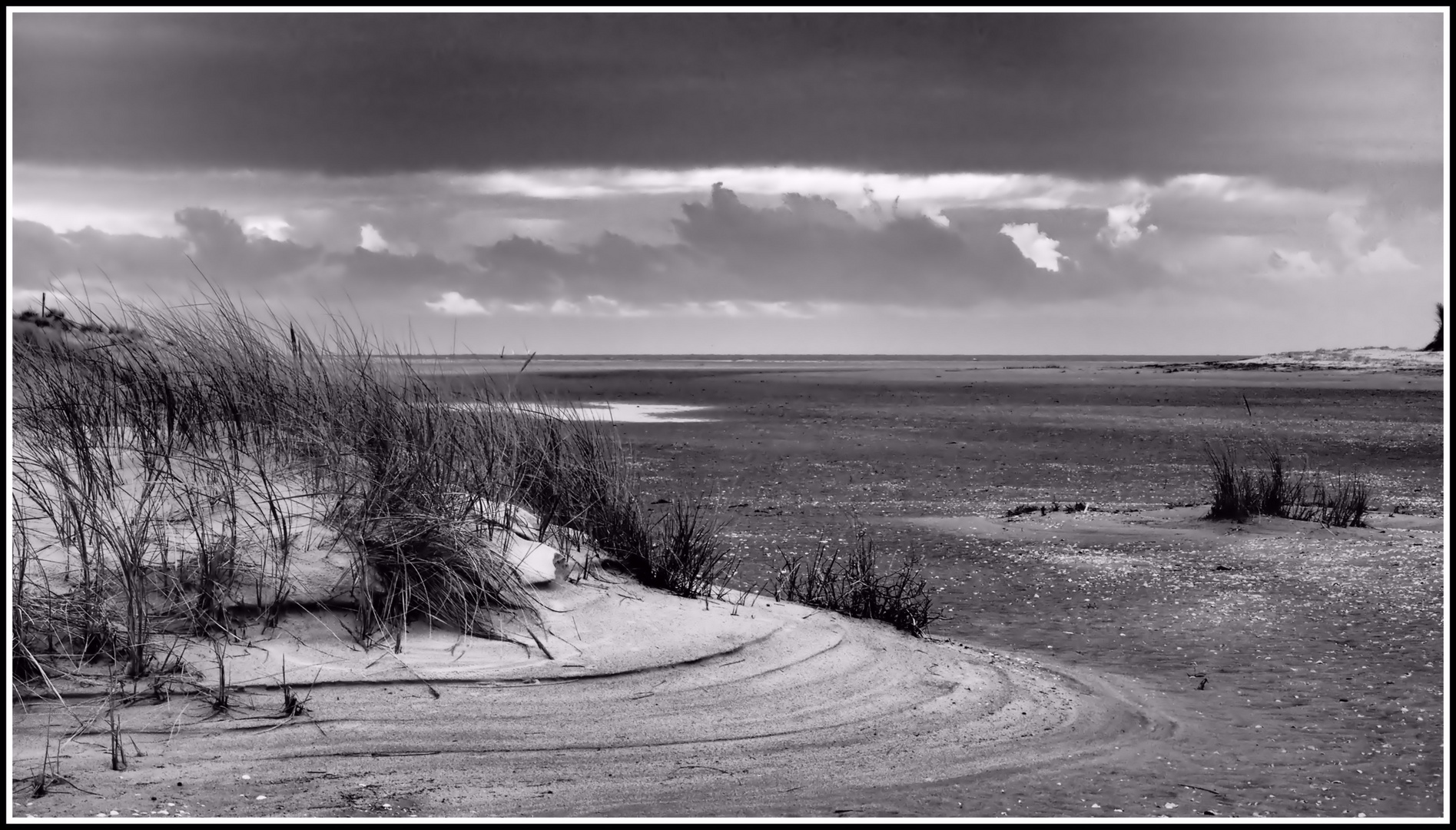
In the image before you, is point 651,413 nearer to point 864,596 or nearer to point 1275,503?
point 1275,503

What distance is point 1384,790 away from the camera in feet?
13.4

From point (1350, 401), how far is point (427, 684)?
25.2 metres

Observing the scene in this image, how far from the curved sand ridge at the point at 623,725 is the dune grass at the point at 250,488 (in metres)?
0.29

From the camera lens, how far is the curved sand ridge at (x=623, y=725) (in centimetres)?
376

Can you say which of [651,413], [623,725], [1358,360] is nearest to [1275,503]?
[623,725]

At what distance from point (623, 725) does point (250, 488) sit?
6.57 ft

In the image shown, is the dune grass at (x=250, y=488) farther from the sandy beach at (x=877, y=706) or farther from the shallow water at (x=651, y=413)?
the shallow water at (x=651, y=413)

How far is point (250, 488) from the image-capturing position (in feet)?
16.5

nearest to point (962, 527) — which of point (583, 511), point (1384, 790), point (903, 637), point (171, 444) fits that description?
point (903, 637)

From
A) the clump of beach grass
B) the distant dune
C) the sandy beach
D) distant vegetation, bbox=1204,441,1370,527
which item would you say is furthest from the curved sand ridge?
the distant dune

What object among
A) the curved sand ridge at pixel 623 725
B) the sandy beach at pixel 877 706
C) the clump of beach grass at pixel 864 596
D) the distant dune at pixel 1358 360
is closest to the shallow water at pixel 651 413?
the clump of beach grass at pixel 864 596

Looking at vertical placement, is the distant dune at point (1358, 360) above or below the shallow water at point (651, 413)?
above

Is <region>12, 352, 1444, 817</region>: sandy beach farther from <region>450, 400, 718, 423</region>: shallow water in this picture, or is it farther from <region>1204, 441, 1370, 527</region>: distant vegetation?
<region>450, 400, 718, 423</region>: shallow water

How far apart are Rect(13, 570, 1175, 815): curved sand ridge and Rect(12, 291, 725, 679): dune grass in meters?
0.29
